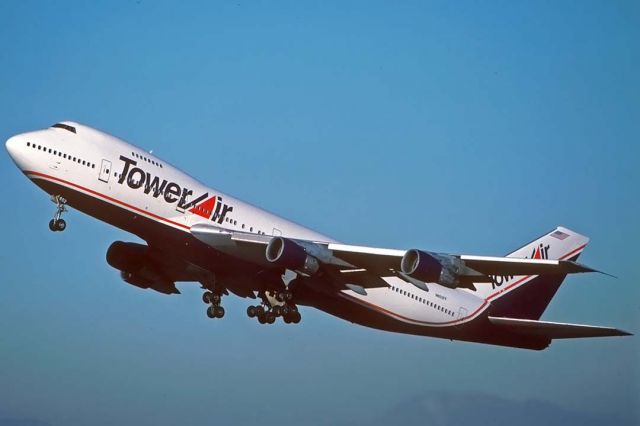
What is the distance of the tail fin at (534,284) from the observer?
48.1 meters

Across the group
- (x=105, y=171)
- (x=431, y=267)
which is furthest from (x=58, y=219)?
(x=431, y=267)

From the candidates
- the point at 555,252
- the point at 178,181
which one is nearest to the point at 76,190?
the point at 178,181

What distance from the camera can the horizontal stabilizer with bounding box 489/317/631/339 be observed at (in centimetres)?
4144

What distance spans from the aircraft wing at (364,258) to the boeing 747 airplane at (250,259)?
47 millimetres

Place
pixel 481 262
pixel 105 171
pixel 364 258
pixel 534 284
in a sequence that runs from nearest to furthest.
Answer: pixel 481 262 → pixel 105 171 → pixel 364 258 → pixel 534 284

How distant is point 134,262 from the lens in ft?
144

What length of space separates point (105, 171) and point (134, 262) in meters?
6.90

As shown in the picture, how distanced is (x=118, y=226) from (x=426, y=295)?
1417 cm

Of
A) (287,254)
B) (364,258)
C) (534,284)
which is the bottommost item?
(287,254)

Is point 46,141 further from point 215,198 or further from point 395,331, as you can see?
point 395,331

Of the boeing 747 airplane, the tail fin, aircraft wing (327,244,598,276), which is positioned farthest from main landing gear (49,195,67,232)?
the tail fin

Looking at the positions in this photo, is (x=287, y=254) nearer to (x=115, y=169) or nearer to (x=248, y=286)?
(x=248, y=286)

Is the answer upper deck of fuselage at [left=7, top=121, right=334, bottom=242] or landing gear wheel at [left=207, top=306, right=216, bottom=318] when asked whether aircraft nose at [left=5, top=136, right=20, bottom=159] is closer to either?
upper deck of fuselage at [left=7, top=121, right=334, bottom=242]

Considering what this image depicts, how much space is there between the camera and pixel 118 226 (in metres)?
39.3
